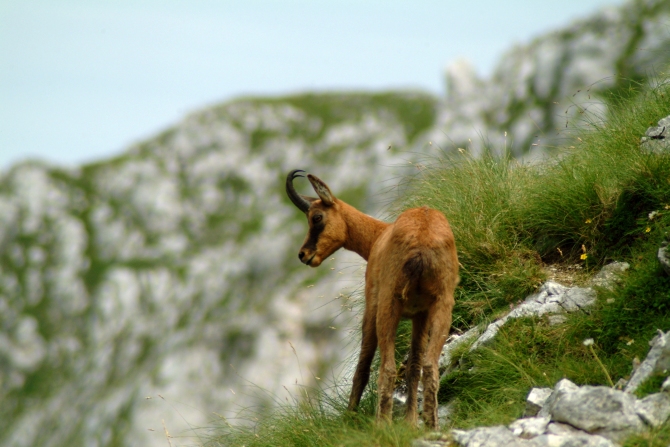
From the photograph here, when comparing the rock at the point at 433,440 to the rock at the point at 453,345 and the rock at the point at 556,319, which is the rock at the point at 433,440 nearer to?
the rock at the point at 453,345

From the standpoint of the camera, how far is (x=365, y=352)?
6.92 meters

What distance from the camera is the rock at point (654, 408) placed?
4680 mm

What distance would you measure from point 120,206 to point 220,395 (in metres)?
35.0

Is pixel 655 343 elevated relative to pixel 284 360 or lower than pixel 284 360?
elevated

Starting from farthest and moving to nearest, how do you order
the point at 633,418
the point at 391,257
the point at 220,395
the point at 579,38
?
1. the point at 579,38
2. the point at 220,395
3. the point at 391,257
4. the point at 633,418

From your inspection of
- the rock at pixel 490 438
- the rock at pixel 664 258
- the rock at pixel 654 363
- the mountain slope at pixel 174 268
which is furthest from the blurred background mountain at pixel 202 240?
the rock at pixel 490 438

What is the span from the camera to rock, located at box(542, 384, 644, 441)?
15.3 ft

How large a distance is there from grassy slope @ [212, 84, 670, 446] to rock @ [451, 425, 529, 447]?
0.61 m

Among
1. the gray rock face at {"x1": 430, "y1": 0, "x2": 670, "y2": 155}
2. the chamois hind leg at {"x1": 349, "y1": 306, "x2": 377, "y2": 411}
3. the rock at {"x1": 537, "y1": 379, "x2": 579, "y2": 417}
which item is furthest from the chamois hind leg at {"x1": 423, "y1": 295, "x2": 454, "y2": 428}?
the gray rock face at {"x1": 430, "y1": 0, "x2": 670, "y2": 155}

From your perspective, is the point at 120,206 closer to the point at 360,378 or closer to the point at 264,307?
the point at 264,307

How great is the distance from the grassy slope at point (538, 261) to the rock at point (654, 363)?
15 centimetres

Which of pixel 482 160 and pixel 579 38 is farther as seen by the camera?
pixel 579 38

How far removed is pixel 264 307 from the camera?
74.8m

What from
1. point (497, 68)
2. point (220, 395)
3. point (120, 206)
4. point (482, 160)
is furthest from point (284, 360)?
point (482, 160)
